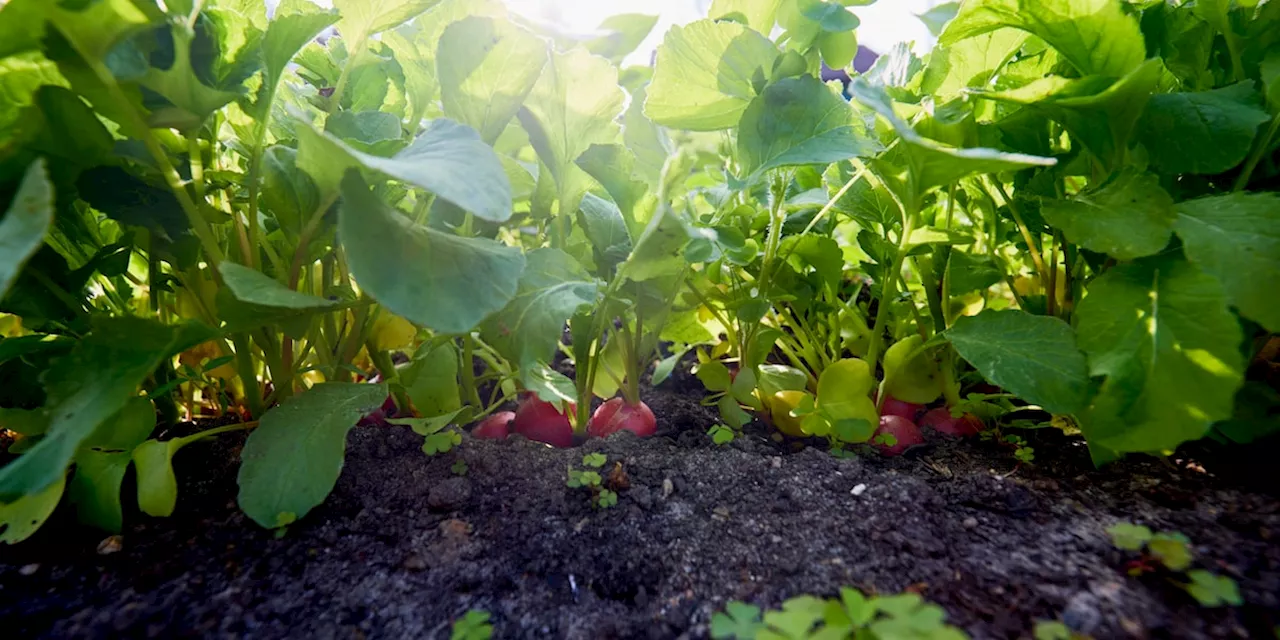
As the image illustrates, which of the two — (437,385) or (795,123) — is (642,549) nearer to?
(437,385)

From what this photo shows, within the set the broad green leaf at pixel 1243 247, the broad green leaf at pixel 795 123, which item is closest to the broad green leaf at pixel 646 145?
the broad green leaf at pixel 795 123

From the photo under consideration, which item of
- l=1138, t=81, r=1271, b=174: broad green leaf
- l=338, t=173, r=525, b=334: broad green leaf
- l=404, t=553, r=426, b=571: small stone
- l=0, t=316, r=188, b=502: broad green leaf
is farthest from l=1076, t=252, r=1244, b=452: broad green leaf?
l=0, t=316, r=188, b=502: broad green leaf

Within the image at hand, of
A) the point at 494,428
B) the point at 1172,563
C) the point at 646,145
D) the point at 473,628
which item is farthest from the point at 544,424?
the point at 1172,563

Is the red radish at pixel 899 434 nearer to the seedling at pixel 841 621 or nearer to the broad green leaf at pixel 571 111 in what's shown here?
the seedling at pixel 841 621

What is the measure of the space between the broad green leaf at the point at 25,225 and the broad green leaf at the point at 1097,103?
928 mm

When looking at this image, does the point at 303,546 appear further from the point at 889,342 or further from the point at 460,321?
the point at 889,342

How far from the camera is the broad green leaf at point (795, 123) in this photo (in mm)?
825

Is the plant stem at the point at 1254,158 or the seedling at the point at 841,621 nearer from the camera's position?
the seedling at the point at 841,621

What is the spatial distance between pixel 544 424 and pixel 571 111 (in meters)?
0.47

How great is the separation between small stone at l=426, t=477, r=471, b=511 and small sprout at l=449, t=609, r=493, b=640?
0.21 meters

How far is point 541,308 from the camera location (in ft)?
2.44

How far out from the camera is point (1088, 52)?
76cm

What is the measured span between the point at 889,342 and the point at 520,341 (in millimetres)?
785

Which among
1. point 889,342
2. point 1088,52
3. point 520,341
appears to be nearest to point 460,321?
point 520,341
